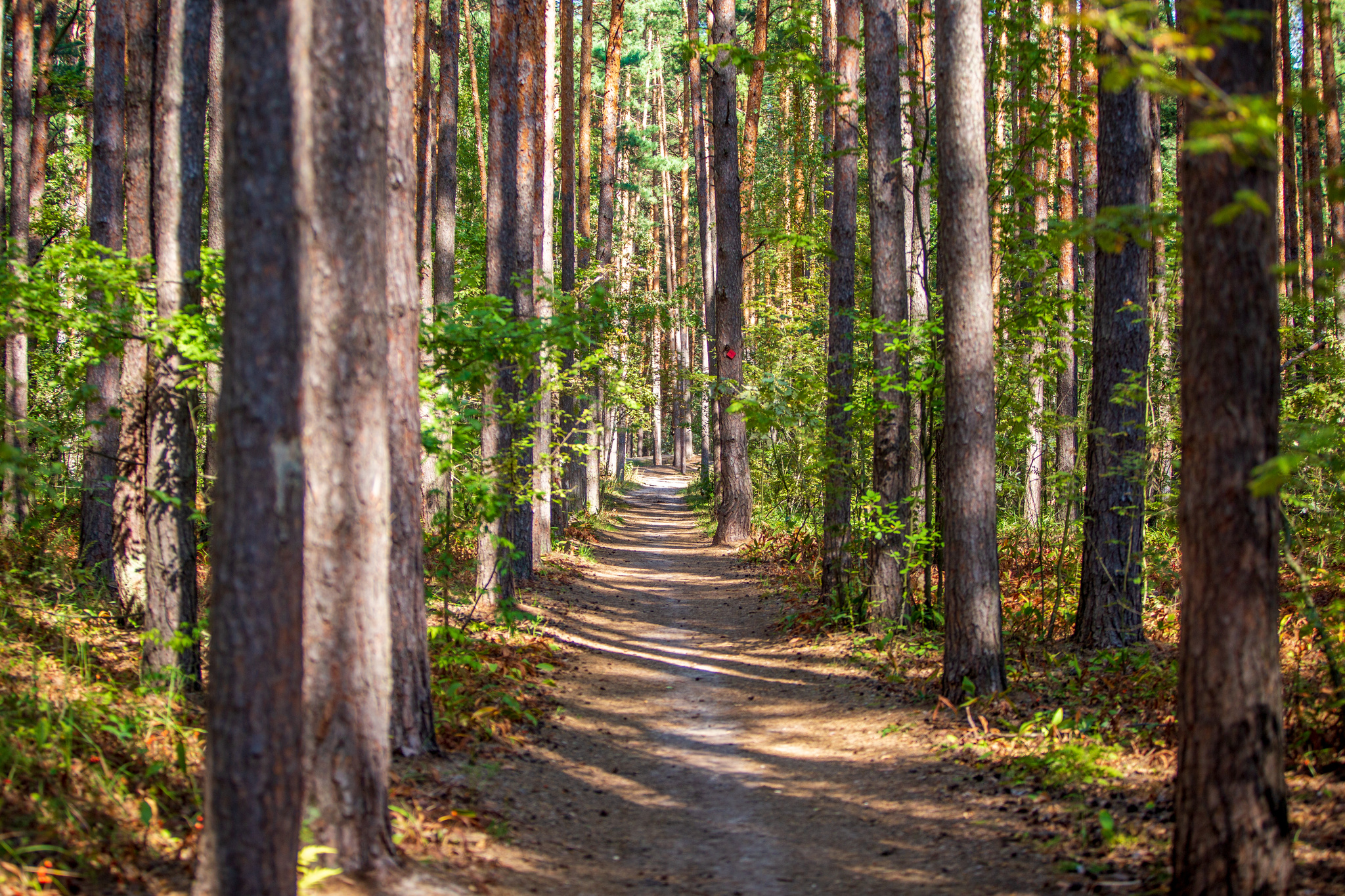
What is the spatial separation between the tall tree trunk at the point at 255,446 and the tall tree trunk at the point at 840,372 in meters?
7.67

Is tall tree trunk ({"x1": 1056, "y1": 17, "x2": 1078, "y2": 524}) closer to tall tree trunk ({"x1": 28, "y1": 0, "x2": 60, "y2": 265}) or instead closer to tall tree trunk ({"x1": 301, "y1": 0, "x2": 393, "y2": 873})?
tall tree trunk ({"x1": 301, "y1": 0, "x2": 393, "y2": 873})

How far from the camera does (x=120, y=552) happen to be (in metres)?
8.42

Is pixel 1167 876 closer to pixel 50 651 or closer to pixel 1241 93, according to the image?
pixel 1241 93

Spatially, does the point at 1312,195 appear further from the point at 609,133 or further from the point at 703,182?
the point at 609,133

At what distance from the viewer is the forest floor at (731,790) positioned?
15.8 ft

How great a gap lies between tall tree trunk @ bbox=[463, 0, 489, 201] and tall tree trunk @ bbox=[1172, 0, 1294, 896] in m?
23.7

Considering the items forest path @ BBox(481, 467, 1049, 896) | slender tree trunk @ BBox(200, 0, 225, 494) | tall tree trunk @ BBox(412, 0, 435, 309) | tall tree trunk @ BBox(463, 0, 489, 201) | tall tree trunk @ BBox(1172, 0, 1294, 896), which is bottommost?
forest path @ BBox(481, 467, 1049, 896)

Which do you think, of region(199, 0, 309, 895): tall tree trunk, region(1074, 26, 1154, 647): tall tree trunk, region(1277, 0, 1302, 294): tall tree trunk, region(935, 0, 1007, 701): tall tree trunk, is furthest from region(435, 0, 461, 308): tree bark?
region(1277, 0, 1302, 294): tall tree trunk

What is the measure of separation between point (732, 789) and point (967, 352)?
3909mm

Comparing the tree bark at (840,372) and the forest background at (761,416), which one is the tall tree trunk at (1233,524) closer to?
the forest background at (761,416)

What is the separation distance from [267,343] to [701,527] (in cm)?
1969

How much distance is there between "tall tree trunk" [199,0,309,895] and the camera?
3.00 metres

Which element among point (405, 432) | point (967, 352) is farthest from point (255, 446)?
point (967, 352)

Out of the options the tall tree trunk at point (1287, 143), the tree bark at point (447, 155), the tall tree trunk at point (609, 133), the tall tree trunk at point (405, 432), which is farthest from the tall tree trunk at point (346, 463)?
the tall tree trunk at point (1287, 143)
